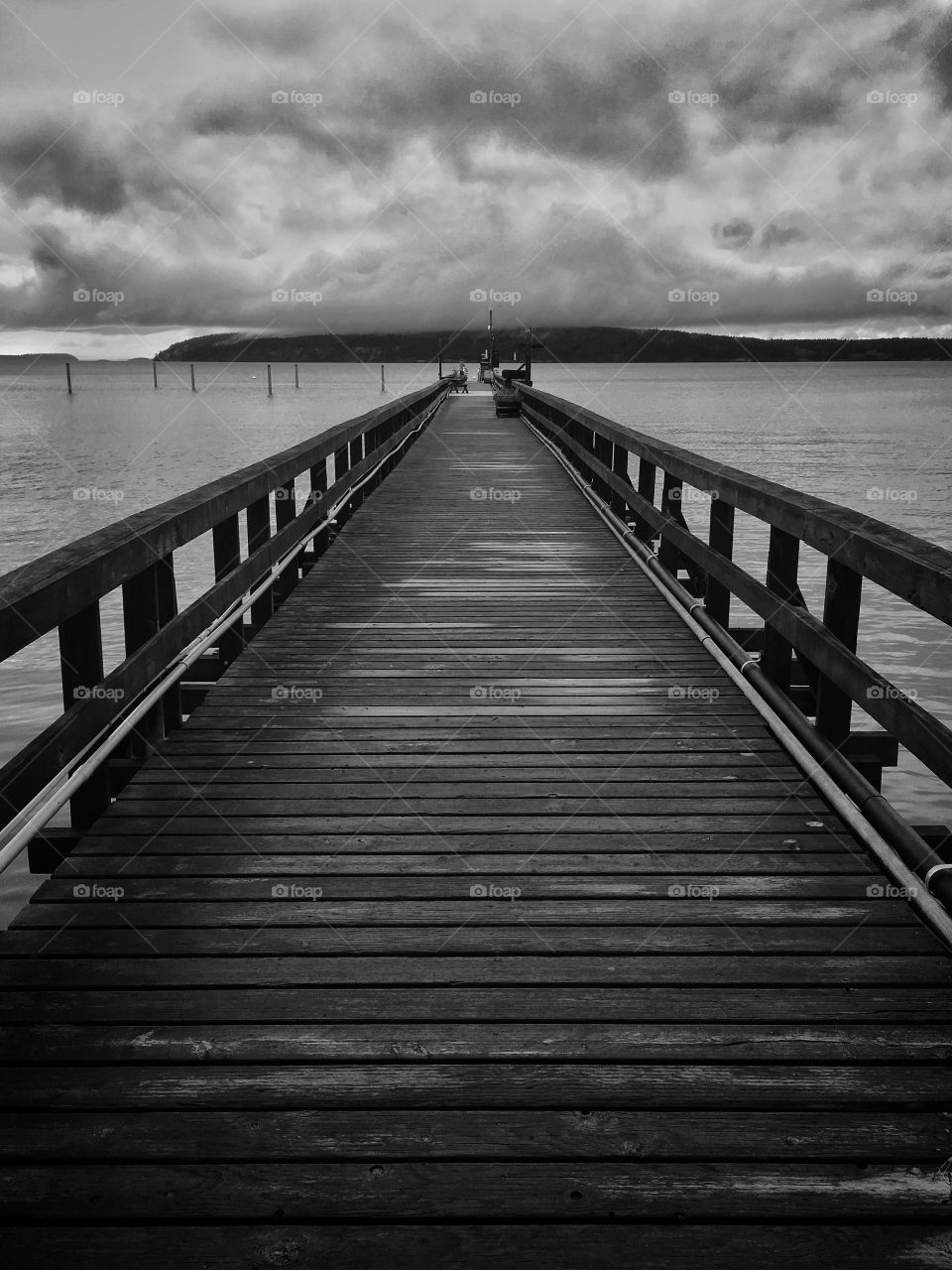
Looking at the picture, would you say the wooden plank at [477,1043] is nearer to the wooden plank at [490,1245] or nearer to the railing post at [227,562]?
the wooden plank at [490,1245]

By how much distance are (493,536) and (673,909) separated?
7449mm

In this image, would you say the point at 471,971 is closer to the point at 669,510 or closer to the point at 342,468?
the point at 669,510

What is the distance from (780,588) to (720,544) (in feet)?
4.54

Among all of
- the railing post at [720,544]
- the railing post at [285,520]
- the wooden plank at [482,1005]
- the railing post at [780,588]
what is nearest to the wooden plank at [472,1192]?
the wooden plank at [482,1005]

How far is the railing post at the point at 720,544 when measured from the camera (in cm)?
586

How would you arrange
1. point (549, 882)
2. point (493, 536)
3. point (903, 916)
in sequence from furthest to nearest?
point (493, 536) < point (549, 882) < point (903, 916)

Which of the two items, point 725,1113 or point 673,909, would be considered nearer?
point 725,1113

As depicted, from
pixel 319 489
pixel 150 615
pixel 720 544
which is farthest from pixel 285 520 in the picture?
pixel 150 615

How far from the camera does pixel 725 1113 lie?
2258 mm

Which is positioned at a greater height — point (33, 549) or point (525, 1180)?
point (525, 1180)

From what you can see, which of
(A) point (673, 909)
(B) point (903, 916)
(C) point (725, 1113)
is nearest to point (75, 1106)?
(C) point (725, 1113)

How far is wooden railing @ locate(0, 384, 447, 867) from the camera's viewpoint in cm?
294

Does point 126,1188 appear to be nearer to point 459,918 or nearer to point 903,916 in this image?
point 459,918

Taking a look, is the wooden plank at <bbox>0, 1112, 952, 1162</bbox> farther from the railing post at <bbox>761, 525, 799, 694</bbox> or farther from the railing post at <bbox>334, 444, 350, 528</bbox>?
the railing post at <bbox>334, 444, 350, 528</bbox>
